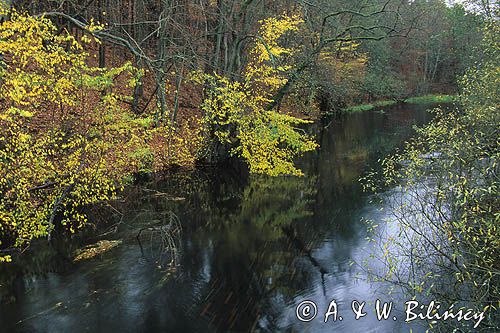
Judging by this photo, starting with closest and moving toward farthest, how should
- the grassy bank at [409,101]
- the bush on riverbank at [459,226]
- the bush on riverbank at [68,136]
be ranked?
1. the bush on riverbank at [459,226]
2. the bush on riverbank at [68,136]
3. the grassy bank at [409,101]

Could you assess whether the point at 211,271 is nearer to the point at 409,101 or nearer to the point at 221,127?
the point at 221,127

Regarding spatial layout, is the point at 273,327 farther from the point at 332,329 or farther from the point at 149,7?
the point at 149,7

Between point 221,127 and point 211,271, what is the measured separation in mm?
10296

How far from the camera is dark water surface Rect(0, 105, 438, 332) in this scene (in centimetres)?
870

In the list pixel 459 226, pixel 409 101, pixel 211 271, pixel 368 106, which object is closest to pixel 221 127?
pixel 211 271

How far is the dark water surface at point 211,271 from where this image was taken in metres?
8.70

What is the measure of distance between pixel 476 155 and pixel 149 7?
67.9ft

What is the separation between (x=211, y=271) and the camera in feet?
35.7

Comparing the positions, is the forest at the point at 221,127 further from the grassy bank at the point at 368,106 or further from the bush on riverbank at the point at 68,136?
the grassy bank at the point at 368,106

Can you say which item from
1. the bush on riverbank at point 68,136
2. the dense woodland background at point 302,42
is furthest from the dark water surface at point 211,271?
the dense woodland background at point 302,42

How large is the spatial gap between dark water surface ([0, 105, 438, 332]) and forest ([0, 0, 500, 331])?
1.39 ft

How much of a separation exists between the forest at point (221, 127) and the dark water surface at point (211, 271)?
0.42 m

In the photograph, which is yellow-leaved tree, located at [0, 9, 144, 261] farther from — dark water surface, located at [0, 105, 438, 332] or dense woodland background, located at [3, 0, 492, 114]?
dense woodland background, located at [3, 0, 492, 114]

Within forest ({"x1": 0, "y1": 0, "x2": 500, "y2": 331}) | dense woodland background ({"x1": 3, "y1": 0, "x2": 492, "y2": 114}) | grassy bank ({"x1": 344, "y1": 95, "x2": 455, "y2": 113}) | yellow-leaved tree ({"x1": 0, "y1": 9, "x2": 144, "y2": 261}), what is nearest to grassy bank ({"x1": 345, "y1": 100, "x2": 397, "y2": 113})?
grassy bank ({"x1": 344, "y1": 95, "x2": 455, "y2": 113})
